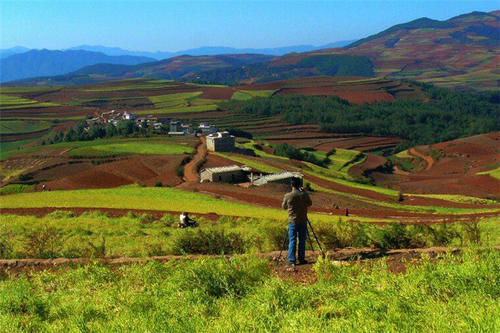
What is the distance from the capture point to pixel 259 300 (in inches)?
232

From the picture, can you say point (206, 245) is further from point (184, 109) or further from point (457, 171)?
point (184, 109)

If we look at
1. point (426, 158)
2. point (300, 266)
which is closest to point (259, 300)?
point (300, 266)

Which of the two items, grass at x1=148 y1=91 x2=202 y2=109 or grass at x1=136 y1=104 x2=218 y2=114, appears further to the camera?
grass at x1=148 y1=91 x2=202 y2=109

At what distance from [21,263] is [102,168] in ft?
146

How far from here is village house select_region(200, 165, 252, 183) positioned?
1754 inches

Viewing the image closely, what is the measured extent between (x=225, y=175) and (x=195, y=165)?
965 cm

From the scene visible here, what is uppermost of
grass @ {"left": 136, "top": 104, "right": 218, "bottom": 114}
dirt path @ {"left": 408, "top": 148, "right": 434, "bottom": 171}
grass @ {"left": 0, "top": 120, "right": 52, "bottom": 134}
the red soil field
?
grass @ {"left": 136, "top": 104, "right": 218, "bottom": 114}

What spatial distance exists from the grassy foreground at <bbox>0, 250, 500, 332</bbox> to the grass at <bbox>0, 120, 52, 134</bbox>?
115 metres

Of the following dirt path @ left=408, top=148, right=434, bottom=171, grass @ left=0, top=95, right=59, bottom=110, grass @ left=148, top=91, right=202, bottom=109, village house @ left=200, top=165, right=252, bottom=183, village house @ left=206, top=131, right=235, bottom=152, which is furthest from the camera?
grass @ left=148, top=91, right=202, bottom=109

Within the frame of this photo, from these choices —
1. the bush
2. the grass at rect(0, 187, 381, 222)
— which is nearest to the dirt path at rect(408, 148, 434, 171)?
the grass at rect(0, 187, 381, 222)

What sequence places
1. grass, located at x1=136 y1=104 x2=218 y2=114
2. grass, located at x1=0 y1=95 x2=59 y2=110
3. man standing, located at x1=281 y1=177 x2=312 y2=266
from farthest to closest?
grass, located at x1=0 y1=95 x2=59 y2=110, grass, located at x1=136 y1=104 x2=218 y2=114, man standing, located at x1=281 y1=177 x2=312 y2=266

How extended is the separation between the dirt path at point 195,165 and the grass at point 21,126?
199 feet

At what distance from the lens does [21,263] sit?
397 inches

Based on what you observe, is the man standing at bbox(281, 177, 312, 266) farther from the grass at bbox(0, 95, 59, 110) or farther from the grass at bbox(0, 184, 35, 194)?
the grass at bbox(0, 95, 59, 110)
